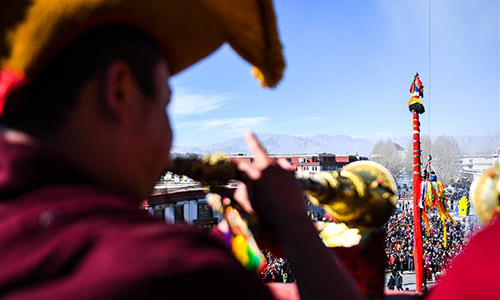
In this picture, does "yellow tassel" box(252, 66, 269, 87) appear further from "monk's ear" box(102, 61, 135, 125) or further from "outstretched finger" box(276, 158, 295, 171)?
"monk's ear" box(102, 61, 135, 125)

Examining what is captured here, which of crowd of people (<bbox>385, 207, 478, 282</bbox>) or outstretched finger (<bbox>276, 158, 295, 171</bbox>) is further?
crowd of people (<bbox>385, 207, 478, 282</bbox>)

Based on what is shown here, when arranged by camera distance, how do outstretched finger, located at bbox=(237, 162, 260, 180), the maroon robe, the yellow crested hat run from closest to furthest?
the maroon robe → the yellow crested hat → outstretched finger, located at bbox=(237, 162, 260, 180)

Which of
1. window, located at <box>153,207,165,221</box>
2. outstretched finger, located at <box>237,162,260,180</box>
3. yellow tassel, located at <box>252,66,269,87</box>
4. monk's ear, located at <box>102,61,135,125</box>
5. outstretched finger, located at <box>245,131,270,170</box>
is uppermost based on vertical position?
yellow tassel, located at <box>252,66,269,87</box>

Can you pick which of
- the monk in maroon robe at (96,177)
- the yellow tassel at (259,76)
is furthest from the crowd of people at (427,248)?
the monk in maroon robe at (96,177)

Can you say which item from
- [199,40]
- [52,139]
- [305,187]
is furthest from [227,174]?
[52,139]

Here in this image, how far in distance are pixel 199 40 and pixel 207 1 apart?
0.08 meters

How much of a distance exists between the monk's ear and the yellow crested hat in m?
0.09

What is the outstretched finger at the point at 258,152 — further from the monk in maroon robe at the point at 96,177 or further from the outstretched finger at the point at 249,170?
the monk in maroon robe at the point at 96,177

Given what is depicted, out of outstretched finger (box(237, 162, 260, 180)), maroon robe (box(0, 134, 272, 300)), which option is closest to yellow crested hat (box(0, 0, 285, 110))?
maroon robe (box(0, 134, 272, 300))

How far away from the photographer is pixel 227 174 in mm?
1149

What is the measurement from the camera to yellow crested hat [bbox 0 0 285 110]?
2.01 feet

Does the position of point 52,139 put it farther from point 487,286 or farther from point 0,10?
point 487,286

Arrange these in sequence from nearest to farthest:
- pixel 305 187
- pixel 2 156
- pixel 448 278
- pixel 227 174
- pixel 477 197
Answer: pixel 2 156, pixel 448 278, pixel 227 174, pixel 305 187, pixel 477 197

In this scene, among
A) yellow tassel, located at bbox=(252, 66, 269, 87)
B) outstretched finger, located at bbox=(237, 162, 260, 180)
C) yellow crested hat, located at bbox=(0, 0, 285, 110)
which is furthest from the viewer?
outstretched finger, located at bbox=(237, 162, 260, 180)
